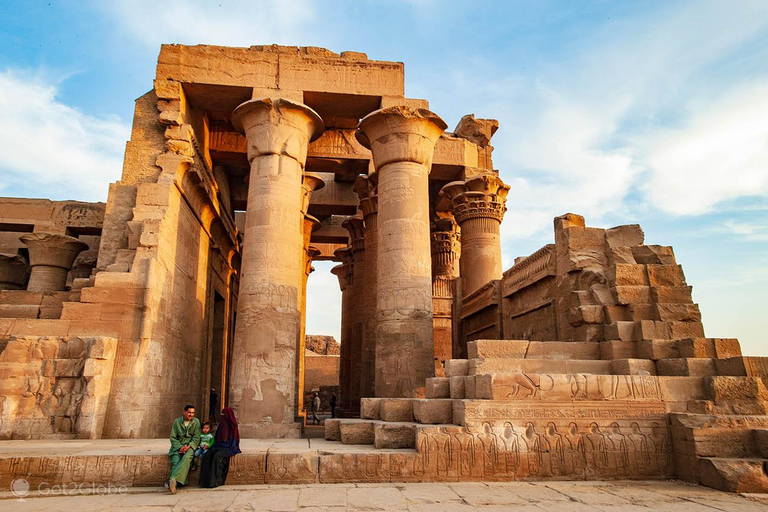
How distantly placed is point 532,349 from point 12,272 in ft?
50.0

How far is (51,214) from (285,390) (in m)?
10.1

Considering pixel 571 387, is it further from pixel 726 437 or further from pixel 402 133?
pixel 402 133

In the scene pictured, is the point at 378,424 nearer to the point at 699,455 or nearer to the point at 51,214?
the point at 699,455

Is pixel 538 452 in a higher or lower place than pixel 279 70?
lower

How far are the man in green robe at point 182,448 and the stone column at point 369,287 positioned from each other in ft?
32.3

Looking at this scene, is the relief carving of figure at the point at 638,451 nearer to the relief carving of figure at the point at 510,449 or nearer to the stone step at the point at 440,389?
the relief carving of figure at the point at 510,449

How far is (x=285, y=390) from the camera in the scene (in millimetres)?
10156

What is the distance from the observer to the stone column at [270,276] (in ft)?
32.7

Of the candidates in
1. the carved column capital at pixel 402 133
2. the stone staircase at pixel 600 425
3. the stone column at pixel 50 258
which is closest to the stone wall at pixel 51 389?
the stone staircase at pixel 600 425

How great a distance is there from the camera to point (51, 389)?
8.58 meters

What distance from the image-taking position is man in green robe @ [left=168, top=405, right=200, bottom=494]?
5.55 metres

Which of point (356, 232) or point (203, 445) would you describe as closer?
point (203, 445)

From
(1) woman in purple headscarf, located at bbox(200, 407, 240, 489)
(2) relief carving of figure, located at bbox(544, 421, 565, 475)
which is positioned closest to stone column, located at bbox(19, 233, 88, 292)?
(1) woman in purple headscarf, located at bbox(200, 407, 240, 489)

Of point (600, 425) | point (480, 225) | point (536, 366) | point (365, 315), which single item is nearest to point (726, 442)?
point (600, 425)
